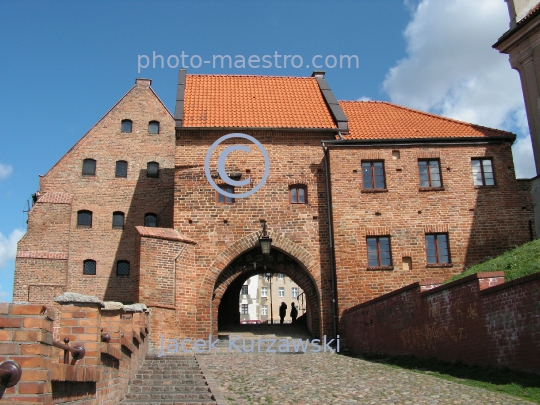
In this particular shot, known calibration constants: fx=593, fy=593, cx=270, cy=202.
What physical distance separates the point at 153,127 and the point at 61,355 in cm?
2397

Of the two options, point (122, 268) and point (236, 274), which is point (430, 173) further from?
point (122, 268)

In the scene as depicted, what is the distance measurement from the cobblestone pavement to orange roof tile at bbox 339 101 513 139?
9446 mm

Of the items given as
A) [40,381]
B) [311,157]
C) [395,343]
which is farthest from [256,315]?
[40,381]

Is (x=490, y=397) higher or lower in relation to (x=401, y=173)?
lower

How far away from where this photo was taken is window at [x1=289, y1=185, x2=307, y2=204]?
21.7 meters

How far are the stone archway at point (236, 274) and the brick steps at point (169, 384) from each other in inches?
191

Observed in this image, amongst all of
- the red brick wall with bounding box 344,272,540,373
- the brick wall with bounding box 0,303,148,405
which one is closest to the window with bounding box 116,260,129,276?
the red brick wall with bounding box 344,272,540,373

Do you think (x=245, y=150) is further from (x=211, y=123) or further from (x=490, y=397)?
(x=490, y=397)

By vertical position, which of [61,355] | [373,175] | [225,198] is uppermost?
[373,175]

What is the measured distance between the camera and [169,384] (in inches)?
485

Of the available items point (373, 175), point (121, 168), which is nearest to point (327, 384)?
point (373, 175)

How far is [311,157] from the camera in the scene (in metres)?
22.0

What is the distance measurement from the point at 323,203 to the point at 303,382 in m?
9.95

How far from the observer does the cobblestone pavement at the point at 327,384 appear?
10242 mm
